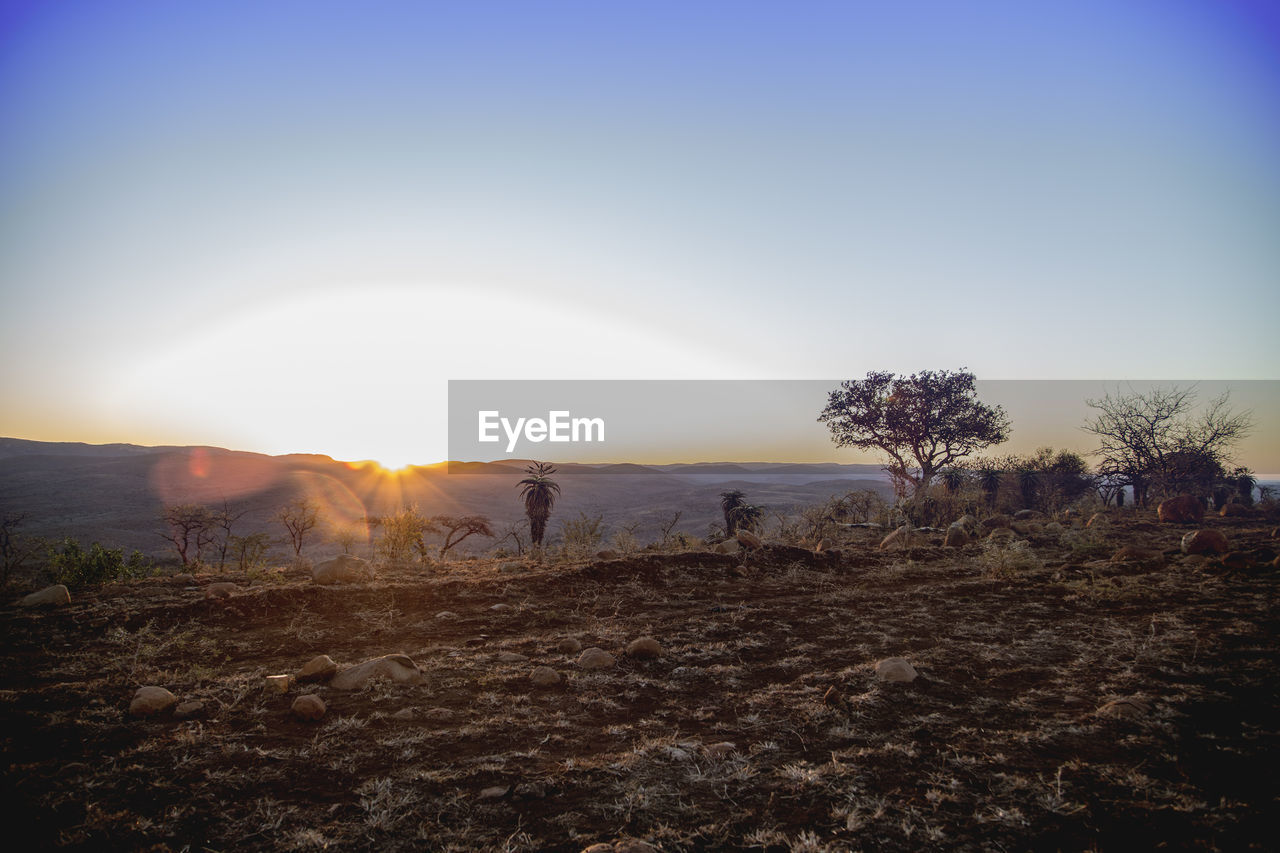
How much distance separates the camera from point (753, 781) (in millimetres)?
3730

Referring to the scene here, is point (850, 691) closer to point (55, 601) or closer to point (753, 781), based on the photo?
point (753, 781)

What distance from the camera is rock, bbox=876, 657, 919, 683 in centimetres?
553

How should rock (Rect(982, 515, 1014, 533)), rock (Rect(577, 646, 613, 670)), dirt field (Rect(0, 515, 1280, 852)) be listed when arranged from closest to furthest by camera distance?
dirt field (Rect(0, 515, 1280, 852)), rock (Rect(577, 646, 613, 670)), rock (Rect(982, 515, 1014, 533))

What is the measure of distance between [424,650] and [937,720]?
5.64m

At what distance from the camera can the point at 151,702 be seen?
475 cm

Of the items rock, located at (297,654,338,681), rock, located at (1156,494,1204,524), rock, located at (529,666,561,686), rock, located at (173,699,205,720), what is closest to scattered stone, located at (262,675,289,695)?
rock, located at (297,654,338,681)

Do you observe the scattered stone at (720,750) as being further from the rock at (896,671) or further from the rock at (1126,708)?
the rock at (1126,708)

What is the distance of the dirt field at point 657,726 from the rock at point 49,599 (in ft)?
0.57

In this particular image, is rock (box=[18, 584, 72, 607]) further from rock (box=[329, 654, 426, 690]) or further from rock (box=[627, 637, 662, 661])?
rock (box=[627, 637, 662, 661])

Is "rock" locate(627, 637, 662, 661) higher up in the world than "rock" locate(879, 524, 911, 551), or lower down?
higher up

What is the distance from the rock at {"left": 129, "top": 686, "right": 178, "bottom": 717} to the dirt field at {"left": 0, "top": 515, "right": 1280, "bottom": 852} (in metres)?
0.20

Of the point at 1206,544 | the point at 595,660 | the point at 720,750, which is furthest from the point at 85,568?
the point at 1206,544

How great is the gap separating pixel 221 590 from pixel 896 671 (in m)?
9.65

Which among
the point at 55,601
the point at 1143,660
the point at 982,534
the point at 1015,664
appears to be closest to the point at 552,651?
the point at 1015,664
